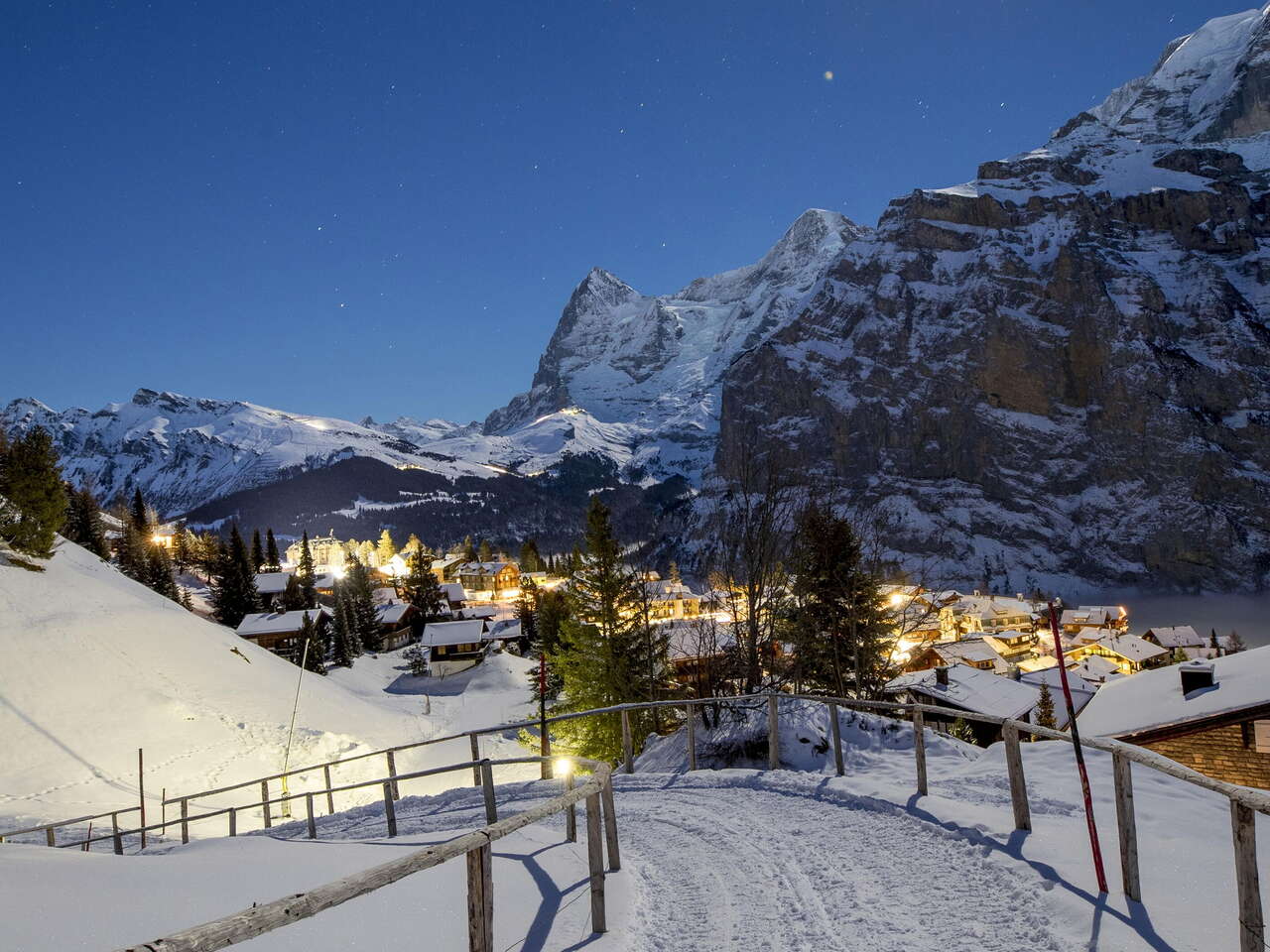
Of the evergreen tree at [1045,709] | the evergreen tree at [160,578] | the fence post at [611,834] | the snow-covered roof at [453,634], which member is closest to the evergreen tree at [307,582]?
Answer: the evergreen tree at [160,578]

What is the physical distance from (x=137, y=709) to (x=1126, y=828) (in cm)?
3226

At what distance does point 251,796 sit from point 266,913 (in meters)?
26.9

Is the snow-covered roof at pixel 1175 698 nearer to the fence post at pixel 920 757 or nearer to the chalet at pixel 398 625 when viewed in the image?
the fence post at pixel 920 757

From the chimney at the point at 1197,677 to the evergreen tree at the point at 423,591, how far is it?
73.5 meters

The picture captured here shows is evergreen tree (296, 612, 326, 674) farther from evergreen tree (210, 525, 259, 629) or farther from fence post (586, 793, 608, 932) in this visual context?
fence post (586, 793, 608, 932)

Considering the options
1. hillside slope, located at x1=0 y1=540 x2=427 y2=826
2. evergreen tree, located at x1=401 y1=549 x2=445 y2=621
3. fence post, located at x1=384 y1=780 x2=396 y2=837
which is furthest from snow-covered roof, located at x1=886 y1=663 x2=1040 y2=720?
evergreen tree, located at x1=401 y1=549 x2=445 y2=621

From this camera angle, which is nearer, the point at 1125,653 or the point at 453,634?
the point at 453,634

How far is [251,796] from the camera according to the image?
939 inches

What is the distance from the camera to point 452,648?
6328 centimetres

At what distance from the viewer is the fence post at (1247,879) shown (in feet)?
11.6

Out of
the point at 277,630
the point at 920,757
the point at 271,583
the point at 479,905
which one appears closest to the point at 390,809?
the point at 920,757

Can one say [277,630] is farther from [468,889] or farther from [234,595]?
[468,889]

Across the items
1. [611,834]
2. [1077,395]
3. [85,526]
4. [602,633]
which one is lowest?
[602,633]

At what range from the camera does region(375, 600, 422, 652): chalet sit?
7225 cm
